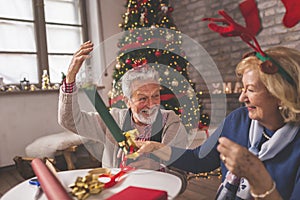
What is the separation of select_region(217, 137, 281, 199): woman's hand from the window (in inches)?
134

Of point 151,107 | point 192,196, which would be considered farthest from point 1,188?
point 151,107

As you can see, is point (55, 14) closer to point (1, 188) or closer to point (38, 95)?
point (38, 95)

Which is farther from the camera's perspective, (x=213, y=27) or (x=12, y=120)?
(x=12, y=120)

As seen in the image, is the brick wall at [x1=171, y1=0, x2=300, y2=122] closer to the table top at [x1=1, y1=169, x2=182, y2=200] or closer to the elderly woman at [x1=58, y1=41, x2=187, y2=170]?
the elderly woman at [x1=58, y1=41, x2=187, y2=170]

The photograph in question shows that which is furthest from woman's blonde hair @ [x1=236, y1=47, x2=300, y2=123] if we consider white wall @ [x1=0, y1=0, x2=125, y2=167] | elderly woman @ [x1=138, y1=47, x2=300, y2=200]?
white wall @ [x1=0, y1=0, x2=125, y2=167]

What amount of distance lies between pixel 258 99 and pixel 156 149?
14.9 inches

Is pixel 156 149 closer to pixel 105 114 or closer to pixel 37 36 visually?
pixel 105 114

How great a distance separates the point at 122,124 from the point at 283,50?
75 centimetres

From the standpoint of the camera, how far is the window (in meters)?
3.92

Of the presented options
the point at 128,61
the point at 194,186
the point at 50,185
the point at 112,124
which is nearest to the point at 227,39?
the point at 128,61

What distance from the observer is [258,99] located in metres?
1.03

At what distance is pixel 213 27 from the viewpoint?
86cm

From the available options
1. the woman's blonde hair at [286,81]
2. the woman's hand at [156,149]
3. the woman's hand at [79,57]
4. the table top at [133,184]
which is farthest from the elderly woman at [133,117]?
the woman's blonde hair at [286,81]

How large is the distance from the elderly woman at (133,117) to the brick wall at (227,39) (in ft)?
8.94
